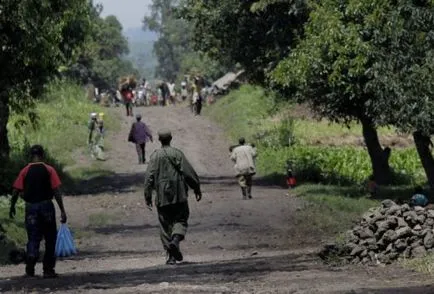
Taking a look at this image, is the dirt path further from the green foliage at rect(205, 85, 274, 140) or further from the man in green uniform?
the green foliage at rect(205, 85, 274, 140)

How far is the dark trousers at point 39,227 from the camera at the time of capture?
14287 millimetres

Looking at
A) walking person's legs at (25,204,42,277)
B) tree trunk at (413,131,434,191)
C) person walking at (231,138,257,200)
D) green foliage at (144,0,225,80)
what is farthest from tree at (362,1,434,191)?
green foliage at (144,0,225,80)

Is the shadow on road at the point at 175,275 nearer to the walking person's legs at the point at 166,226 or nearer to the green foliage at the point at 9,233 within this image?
the walking person's legs at the point at 166,226

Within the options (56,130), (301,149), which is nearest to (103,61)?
(56,130)

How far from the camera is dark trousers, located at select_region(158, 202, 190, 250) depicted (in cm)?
1549

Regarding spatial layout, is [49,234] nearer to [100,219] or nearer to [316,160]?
[100,219]

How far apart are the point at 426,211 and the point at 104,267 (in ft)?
16.4

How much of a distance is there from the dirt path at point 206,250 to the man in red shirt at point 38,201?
1.31 ft

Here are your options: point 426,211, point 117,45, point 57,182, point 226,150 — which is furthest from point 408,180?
point 117,45

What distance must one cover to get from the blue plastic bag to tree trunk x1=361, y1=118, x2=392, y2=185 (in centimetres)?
→ 1486

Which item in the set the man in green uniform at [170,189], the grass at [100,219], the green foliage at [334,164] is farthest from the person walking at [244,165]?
the man in green uniform at [170,189]

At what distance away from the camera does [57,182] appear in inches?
565

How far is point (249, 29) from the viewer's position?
31797 millimetres

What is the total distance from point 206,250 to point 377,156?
44.6 ft
